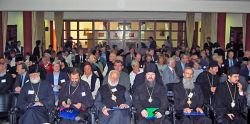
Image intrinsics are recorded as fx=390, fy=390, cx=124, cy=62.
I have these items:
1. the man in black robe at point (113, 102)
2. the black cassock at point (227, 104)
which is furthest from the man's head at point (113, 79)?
the black cassock at point (227, 104)

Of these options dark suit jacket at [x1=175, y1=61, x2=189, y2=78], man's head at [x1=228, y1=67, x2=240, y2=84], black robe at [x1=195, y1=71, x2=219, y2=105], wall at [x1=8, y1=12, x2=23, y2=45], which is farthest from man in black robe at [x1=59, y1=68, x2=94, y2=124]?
wall at [x1=8, y1=12, x2=23, y2=45]

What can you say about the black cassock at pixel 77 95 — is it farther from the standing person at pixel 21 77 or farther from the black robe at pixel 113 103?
the standing person at pixel 21 77

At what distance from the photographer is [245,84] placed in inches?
320

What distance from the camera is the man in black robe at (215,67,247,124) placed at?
6707mm

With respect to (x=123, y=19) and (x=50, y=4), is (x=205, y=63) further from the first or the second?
(x=123, y=19)

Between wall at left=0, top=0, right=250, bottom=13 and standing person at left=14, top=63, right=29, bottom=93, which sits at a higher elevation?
wall at left=0, top=0, right=250, bottom=13

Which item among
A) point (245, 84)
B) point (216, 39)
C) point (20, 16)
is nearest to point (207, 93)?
point (245, 84)

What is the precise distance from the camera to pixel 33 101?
6.99 m

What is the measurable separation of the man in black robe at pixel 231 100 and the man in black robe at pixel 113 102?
1608 millimetres

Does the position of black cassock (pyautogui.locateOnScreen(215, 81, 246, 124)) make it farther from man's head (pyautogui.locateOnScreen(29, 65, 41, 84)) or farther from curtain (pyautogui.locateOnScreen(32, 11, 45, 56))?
curtain (pyautogui.locateOnScreen(32, 11, 45, 56))

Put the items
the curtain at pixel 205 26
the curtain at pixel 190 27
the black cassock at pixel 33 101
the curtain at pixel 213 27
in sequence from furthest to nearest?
the curtain at pixel 190 27
the curtain at pixel 205 26
the curtain at pixel 213 27
the black cassock at pixel 33 101

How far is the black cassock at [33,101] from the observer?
657 cm

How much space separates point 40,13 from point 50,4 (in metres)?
4.71

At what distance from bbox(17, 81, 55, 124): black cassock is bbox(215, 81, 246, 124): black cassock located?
9.67 feet
